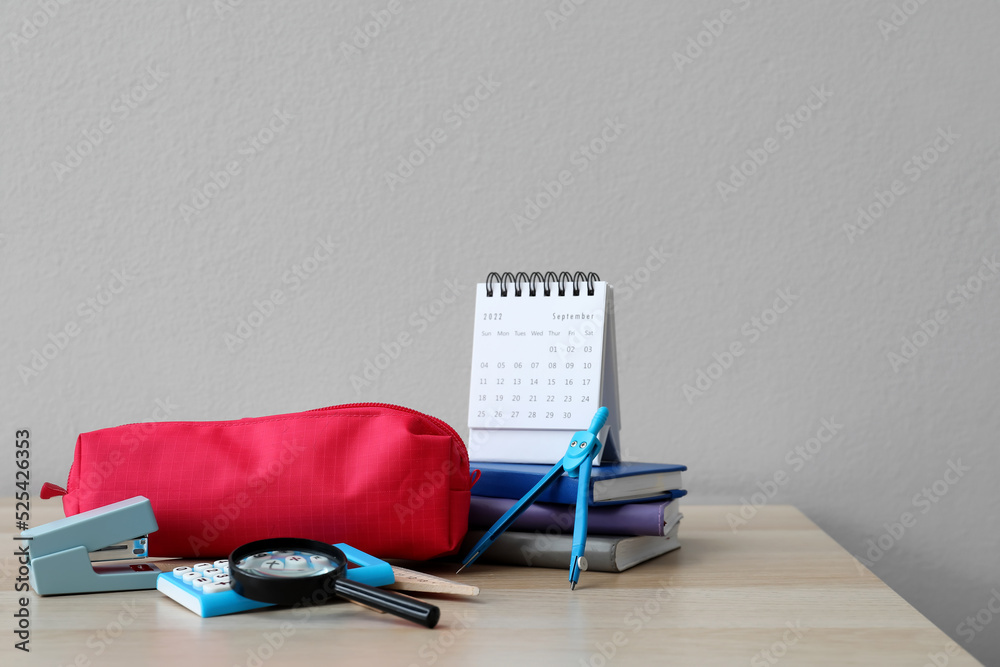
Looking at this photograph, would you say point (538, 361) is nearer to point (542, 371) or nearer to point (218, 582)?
point (542, 371)

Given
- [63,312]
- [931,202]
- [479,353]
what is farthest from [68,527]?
[931,202]

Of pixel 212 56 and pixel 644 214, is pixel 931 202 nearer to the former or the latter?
pixel 644 214

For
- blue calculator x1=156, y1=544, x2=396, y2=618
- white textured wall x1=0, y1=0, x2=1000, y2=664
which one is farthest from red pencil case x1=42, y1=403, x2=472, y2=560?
white textured wall x1=0, y1=0, x2=1000, y2=664

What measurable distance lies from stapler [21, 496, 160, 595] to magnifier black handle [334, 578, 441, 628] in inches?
8.2

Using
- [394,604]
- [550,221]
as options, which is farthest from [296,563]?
[550,221]

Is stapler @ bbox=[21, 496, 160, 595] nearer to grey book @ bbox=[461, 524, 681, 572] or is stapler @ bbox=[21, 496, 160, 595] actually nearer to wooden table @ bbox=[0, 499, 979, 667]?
wooden table @ bbox=[0, 499, 979, 667]

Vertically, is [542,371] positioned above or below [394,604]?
above

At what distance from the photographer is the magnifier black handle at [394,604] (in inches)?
23.0

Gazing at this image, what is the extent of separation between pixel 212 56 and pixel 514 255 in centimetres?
57

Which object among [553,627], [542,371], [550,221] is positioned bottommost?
[553,627]

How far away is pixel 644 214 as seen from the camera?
1.24 m

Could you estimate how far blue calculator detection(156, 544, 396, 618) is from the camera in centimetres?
63

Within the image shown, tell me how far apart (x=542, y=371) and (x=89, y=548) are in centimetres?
47

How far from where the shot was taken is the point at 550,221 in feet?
4.08
